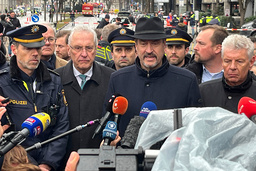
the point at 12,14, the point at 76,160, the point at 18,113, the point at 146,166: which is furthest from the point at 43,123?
the point at 12,14

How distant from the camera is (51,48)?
610cm

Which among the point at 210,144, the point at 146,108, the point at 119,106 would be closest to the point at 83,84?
the point at 146,108

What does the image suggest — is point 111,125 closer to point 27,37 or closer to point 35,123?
point 35,123

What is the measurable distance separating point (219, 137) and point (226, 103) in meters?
2.27

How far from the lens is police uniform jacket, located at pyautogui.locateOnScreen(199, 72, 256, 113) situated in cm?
410

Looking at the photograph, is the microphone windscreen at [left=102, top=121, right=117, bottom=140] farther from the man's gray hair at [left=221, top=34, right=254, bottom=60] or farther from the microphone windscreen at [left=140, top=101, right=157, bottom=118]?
the man's gray hair at [left=221, top=34, right=254, bottom=60]

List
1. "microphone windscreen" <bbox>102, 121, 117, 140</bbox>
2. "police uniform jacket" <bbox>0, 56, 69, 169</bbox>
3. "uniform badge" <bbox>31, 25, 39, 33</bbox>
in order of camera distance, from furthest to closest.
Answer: "uniform badge" <bbox>31, 25, 39, 33</bbox>
"police uniform jacket" <bbox>0, 56, 69, 169</bbox>
"microphone windscreen" <bbox>102, 121, 117, 140</bbox>

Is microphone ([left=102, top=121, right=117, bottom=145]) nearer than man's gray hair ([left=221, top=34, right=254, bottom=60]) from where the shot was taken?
Yes

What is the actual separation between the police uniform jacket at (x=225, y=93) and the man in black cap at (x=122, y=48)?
172 cm

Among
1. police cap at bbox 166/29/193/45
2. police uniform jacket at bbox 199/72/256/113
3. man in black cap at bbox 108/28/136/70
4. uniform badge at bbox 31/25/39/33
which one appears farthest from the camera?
police cap at bbox 166/29/193/45

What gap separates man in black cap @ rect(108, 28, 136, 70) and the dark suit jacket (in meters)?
0.95

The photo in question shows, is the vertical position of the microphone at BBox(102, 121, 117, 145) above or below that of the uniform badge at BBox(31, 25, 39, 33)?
below

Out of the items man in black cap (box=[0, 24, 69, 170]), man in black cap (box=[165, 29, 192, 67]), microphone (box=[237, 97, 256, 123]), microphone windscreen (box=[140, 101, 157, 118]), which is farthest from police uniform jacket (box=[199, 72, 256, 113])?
man in black cap (box=[165, 29, 192, 67])

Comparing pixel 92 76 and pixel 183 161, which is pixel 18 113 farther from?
pixel 183 161
